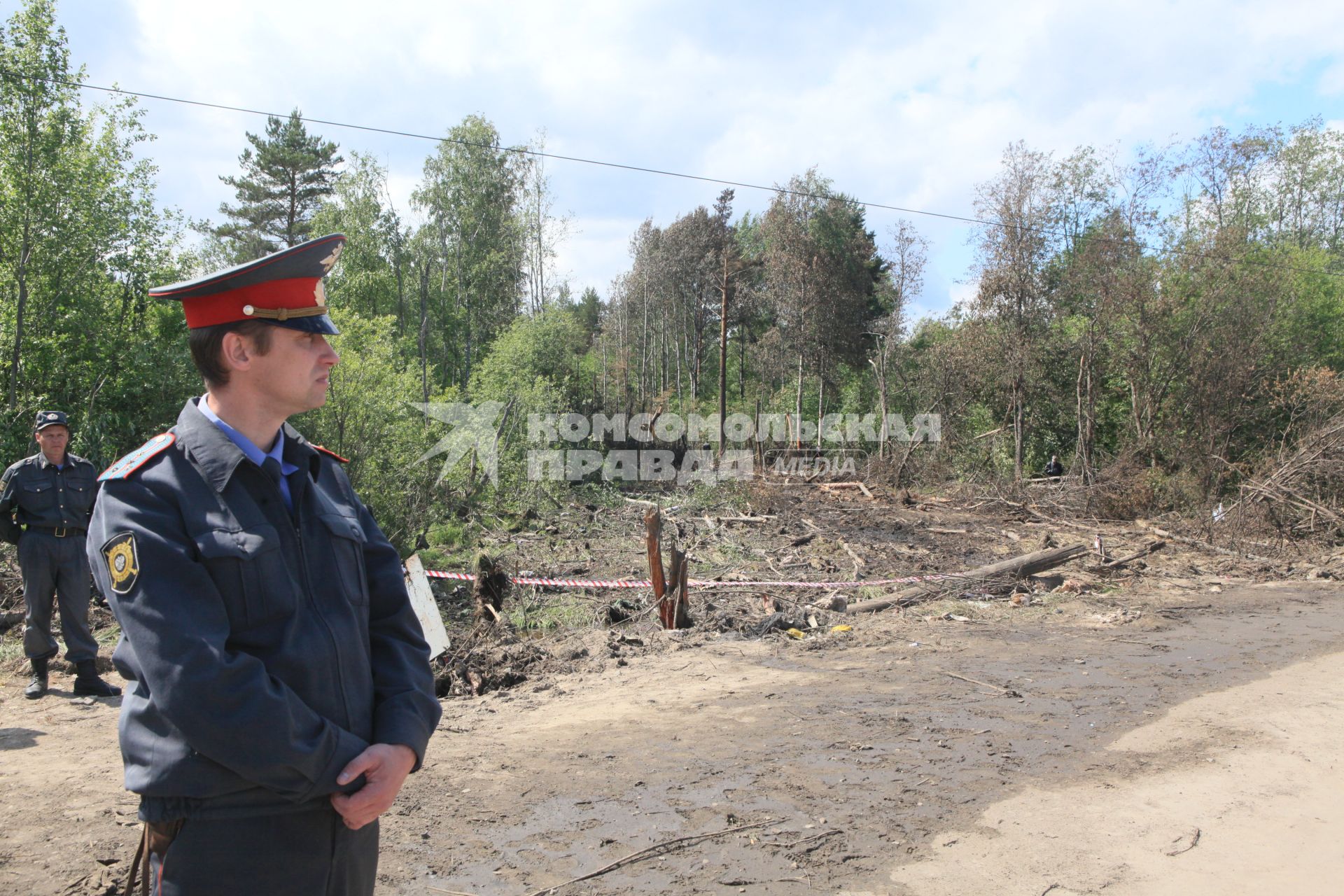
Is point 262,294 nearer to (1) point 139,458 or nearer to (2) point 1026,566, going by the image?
(1) point 139,458

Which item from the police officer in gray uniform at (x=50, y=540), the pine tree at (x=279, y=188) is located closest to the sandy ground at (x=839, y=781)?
the police officer in gray uniform at (x=50, y=540)

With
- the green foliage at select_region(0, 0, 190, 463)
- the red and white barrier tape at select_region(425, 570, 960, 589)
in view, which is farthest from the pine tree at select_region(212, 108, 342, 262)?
the red and white barrier tape at select_region(425, 570, 960, 589)

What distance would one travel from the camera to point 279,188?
36469 mm

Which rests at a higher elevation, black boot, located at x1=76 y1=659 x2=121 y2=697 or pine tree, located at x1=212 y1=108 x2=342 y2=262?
pine tree, located at x1=212 y1=108 x2=342 y2=262

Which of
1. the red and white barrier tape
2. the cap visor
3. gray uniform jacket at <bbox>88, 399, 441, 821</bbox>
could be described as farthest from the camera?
the red and white barrier tape

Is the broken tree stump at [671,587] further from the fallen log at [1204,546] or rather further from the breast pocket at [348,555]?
→ the fallen log at [1204,546]

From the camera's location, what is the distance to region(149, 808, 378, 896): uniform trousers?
1.62 m

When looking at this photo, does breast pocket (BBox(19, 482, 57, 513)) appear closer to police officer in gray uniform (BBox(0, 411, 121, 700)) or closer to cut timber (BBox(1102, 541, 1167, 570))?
police officer in gray uniform (BBox(0, 411, 121, 700))

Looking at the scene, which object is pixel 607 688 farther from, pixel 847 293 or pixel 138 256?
pixel 847 293

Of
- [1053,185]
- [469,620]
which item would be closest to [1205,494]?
[1053,185]

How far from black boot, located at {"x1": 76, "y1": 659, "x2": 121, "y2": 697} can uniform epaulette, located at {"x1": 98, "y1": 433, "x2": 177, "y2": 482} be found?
19.2ft

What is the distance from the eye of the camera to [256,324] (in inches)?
74.0

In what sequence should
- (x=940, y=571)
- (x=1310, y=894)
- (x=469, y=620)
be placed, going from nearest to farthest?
(x=1310, y=894) → (x=469, y=620) → (x=940, y=571)

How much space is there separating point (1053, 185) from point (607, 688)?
2480cm
